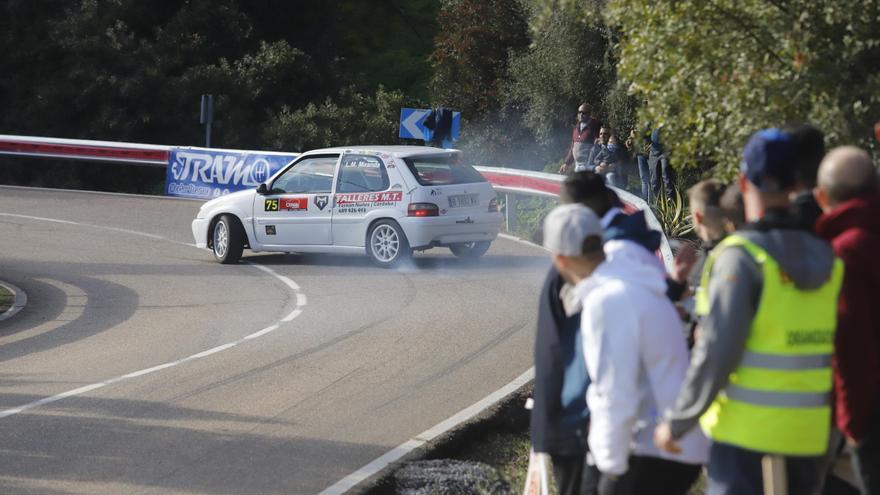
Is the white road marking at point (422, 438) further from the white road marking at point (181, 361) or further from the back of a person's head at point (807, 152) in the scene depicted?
the back of a person's head at point (807, 152)

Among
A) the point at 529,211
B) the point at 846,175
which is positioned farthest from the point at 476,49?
the point at 846,175

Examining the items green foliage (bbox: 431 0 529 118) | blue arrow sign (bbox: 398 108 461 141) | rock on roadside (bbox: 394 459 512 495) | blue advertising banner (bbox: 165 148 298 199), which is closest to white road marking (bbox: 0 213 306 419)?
rock on roadside (bbox: 394 459 512 495)

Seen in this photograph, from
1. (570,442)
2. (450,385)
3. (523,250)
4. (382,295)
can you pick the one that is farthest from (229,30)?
(570,442)

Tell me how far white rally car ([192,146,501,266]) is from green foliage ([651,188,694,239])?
9.91 ft

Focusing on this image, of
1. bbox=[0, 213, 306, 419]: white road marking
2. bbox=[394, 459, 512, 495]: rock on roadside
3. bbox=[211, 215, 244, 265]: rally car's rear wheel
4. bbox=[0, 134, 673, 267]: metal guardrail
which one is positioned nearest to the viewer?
bbox=[394, 459, 512, 495]: rock on roadside

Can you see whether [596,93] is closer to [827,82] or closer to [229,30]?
[229,30]

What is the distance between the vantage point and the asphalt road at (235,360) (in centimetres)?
851

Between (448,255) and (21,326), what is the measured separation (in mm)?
7327

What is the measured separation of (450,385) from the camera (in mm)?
10945

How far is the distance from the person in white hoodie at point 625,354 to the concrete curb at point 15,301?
11.5 meters

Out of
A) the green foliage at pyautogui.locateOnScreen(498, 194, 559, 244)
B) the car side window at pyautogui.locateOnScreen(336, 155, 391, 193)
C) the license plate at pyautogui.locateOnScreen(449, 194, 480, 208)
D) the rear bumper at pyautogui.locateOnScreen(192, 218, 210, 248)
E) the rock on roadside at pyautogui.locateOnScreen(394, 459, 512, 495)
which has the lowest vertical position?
the rock on roadside at pyautogui.locateOnScreen(394, 459, 512, 495)

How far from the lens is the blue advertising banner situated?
93.6 feet

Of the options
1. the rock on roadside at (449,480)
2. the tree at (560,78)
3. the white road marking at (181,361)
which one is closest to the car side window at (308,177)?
the white road marking at (181,361)

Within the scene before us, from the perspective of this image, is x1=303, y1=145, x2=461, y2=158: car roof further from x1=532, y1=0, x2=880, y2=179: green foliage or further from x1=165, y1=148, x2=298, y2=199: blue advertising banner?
x1=165, y1=148, x2=298, y2=199: blue advertising banner
